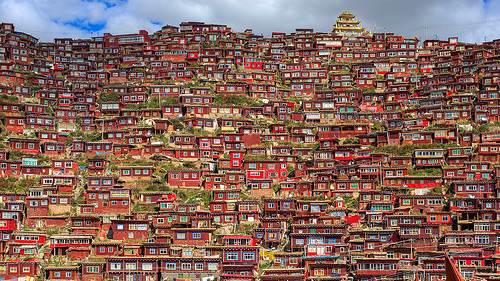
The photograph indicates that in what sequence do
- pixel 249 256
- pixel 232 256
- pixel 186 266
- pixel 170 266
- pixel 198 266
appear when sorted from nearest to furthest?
pixel 198 266 < pixel 186 266 < pixel 170 266 < pixel 232 256 < pixel 249 256

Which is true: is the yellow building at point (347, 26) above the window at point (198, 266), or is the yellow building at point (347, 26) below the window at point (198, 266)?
above

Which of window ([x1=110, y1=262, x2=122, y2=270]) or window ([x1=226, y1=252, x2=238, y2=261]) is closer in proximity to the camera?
window ([x1=110, y1=262, x2=122, y2=270])

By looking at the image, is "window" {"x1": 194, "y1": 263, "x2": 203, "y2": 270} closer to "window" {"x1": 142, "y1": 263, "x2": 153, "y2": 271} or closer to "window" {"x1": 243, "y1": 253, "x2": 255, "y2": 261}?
"window" {"x1": 142, "y1": 263, "x2": 153, "y2": 271}

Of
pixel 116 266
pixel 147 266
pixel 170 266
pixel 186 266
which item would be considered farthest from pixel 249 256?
pixel 116 266

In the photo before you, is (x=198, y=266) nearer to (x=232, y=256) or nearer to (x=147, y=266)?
(x=232, y=256)

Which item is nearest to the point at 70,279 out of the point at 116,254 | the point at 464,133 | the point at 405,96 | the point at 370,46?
the point at 116,254

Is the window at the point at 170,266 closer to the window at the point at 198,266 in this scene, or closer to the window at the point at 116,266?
the window at the point at 198,266

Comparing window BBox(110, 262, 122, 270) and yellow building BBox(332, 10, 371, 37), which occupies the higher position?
yellow building BBox(332, 10, 371, 37)

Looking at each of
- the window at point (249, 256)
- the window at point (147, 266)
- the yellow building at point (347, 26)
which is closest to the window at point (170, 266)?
the window at point (147, 266)

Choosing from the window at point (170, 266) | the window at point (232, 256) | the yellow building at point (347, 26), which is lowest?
the window at point (170, 266)

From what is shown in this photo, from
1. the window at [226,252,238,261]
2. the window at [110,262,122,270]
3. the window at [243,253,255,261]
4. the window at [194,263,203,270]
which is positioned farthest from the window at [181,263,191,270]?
the window at [110,262,122,270]

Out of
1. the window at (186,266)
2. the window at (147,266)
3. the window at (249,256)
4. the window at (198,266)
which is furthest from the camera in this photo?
the window at (249,256)

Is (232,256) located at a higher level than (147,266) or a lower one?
higher
